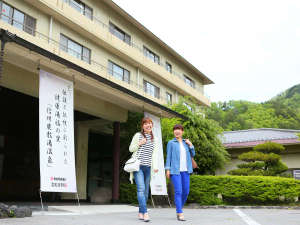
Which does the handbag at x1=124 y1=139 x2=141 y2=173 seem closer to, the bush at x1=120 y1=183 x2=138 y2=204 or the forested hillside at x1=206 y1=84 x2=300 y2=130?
the bush at x1=120 y1=183 x2=138 y2=204

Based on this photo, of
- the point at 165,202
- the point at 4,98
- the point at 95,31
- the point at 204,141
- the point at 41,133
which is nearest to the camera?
the point at 41,133

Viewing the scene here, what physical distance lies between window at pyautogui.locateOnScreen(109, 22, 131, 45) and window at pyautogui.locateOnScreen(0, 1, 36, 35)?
6394 mm

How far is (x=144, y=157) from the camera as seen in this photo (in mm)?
5367

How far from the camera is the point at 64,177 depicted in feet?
21.7

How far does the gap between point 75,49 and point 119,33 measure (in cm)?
481

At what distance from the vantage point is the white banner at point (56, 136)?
6359 millimetres

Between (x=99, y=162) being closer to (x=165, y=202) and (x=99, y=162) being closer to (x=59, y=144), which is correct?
(x=165, y=202)

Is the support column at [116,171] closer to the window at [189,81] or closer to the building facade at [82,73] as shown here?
the building facade at [82,73]

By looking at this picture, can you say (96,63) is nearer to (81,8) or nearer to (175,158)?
(81,8)

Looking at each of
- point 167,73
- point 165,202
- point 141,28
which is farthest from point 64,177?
point 167,73

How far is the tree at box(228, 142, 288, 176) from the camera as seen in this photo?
15.1 metres

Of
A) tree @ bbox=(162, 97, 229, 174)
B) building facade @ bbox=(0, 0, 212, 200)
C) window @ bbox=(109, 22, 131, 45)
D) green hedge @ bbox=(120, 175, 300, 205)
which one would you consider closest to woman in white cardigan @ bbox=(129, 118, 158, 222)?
building facade @ bbox=(0, 0, 212, 200)

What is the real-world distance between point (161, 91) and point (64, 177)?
20.1m

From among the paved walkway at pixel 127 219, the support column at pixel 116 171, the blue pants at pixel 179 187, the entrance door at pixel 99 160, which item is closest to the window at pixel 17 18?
the entrance door at pixel 99 160
